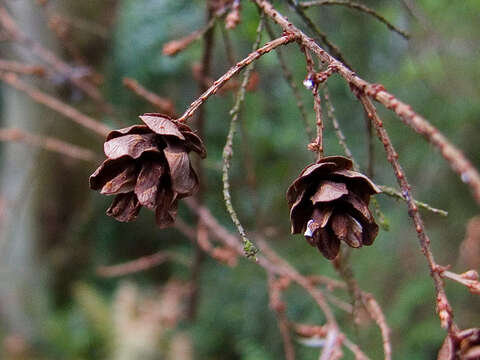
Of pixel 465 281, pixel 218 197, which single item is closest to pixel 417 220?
pixel 465 281

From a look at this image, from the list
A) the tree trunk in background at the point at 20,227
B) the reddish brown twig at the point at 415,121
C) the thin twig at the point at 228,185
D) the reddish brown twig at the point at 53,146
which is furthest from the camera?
the tree trunk in background at the point at 20,227

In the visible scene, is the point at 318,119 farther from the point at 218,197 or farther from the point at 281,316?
the point at 218,197

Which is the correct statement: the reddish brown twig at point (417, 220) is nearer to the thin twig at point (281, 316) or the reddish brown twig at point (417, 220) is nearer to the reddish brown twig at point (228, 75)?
the reddish brown twig at point (228, 75)

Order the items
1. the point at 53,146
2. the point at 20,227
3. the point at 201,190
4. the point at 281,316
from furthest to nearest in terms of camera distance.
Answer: the point at 20,227
the point at 53,146
the point at 201,190
the point at 281,316

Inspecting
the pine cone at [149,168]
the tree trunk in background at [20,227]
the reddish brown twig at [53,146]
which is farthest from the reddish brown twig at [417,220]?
the tree trunk in background at [20,227]

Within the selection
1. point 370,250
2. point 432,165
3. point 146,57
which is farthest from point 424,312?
point 146,57

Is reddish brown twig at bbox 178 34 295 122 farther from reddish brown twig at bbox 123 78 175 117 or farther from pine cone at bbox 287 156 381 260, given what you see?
reddish brown twig at bbox 123 78 175 117
